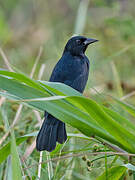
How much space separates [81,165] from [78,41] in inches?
41.5

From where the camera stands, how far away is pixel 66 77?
9.09 ft

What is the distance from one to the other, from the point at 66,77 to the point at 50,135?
1.85ft

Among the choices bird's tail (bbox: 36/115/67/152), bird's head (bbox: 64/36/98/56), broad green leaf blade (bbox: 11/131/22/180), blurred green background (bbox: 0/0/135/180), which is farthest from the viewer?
blurred green background (bbox: 0/0/135/180)

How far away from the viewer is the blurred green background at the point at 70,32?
15.1ft

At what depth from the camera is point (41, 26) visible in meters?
6.70

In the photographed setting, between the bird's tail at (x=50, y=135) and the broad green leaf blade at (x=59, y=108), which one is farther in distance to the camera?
the bird's tail at (x=50, y=135)

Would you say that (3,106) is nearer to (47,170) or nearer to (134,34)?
(47,170)

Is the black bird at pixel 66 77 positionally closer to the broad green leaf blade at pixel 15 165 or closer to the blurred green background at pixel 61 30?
the broad green leaf blade at pixel 15 165

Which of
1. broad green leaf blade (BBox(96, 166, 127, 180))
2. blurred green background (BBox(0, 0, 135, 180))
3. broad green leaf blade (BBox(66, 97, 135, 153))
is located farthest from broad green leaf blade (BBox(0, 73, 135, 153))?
blurred green background (BBox(0, 0, 135, 180))

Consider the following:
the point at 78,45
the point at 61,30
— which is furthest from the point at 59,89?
the point at 61,30

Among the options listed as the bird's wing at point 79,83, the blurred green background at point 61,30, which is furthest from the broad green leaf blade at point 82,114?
the blurred green background at point 61,30

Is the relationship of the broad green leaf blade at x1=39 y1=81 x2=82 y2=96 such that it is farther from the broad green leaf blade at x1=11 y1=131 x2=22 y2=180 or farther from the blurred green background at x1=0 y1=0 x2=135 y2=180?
the blurred green background at x1=0 y1=0 x2=135 y2=180

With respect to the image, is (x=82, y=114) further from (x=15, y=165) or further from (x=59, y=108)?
(x=15, y=165)

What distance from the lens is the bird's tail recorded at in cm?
221
